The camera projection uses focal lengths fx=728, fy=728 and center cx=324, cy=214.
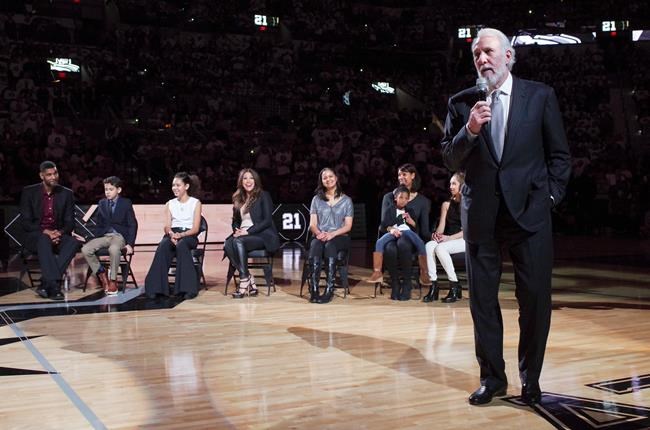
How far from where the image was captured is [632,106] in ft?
71.3

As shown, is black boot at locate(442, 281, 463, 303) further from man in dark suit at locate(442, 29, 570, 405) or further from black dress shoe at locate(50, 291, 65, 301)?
black dress shoe at locate(50, 291, 65, 301)

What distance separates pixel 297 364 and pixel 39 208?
4834mm

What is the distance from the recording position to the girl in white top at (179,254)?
785cm

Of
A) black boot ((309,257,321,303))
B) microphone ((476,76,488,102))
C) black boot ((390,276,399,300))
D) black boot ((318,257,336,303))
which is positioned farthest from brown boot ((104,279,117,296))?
microphone ((476,76,488,102))

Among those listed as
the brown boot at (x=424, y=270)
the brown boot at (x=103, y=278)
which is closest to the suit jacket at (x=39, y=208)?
the brown boot at (x=103, y=278)

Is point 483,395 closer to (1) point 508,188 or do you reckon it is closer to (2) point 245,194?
(1) point 508,188

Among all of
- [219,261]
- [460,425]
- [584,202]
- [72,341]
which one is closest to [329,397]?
[460,425]

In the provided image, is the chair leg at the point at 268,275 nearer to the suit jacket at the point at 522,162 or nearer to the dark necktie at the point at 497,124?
the suit jacket at the point at 522,162

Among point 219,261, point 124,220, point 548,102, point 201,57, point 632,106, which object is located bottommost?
point 219,261

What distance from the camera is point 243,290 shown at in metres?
7.96

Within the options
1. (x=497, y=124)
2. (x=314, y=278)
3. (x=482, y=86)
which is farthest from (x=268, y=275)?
(x=482, y=86)

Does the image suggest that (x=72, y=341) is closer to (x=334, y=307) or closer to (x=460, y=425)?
(x=334, y=307)

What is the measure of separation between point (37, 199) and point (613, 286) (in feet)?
22.0

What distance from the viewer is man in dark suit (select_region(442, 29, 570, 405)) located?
3.44 metres
